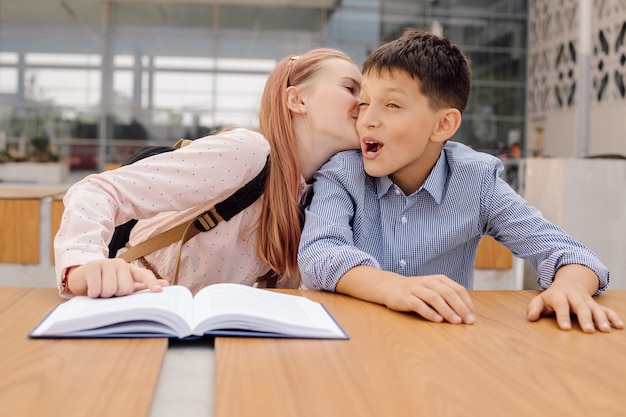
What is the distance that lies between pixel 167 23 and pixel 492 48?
7858 millimetres

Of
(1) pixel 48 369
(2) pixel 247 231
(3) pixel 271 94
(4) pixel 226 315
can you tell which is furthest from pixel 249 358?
(3) pixel 271 94

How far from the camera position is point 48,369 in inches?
36.7

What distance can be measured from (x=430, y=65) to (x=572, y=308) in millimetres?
815

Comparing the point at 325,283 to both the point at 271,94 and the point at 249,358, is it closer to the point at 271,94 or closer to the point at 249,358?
the point at 249,358

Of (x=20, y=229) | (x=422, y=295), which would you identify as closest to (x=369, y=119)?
(x=422, y=295)

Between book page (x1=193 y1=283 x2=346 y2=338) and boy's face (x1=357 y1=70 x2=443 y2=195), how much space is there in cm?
63

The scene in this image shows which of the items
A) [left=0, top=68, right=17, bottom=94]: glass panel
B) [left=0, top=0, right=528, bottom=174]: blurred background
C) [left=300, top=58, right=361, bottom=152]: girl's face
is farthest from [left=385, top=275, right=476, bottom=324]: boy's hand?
[left=0, top=68, right=17, bottom=94]: glass panel

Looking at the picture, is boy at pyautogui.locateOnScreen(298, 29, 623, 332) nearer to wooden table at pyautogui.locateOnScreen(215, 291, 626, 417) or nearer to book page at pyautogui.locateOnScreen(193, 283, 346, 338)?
book page at pyautogui.locateOnScreen(193, 283, 346, 338)

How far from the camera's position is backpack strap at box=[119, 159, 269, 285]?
1977mm

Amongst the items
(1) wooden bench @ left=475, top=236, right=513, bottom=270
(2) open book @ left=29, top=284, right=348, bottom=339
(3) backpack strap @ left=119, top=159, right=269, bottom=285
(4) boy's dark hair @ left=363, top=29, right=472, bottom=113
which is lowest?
(1) wooden bench @ left=475, top=236, right=513, bottom=270

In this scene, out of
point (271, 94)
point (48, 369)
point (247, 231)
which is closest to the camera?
point (48, 369)

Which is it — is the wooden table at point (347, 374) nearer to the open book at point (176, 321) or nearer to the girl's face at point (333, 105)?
the open book at point (176, 321)

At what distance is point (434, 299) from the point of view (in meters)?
1.29

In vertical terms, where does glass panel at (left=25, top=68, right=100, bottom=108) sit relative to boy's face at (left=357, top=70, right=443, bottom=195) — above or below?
above
